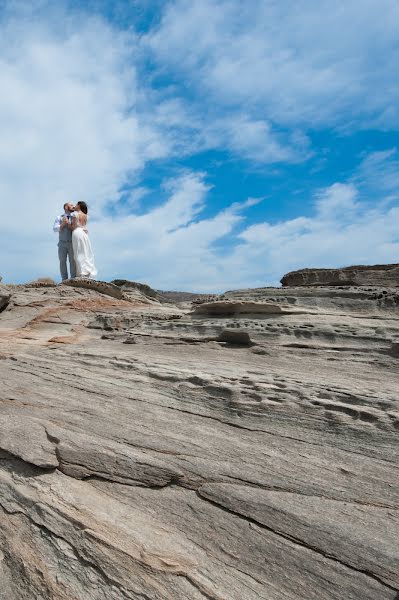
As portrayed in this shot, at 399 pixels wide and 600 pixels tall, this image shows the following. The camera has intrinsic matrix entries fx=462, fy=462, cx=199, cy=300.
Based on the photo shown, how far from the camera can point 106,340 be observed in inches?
366

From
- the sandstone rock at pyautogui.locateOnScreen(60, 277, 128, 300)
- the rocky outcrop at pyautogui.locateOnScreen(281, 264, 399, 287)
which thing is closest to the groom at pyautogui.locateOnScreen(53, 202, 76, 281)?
the sandstone rock at pyautogui.locateOnScreen(60, 277, 128, 300)

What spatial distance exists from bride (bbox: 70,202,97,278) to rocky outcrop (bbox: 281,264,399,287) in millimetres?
7252

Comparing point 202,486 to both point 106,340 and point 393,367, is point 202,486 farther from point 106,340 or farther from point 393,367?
point 106,340

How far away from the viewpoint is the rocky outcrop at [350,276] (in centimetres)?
991

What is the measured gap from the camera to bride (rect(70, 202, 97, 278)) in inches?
616

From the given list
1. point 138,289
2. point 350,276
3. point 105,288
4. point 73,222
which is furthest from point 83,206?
point 350,276

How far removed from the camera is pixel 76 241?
15617 millimetres

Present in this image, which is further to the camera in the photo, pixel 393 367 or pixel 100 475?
pixel 393 367

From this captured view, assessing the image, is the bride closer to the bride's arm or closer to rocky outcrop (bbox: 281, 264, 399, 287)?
the bride's arm

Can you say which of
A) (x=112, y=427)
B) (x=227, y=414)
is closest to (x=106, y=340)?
(x=112, y=427)

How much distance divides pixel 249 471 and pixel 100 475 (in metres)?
1.78

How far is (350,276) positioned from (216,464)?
6791 millimetres

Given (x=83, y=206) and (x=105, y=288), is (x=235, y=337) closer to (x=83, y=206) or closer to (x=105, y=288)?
(x=105, y=288)

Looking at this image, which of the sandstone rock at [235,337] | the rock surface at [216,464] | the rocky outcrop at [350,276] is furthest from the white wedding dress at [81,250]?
the sandstone rock at [235,337]
